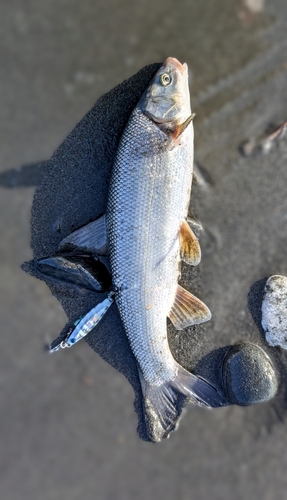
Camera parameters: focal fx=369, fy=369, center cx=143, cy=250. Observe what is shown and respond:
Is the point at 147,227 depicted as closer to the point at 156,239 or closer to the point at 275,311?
the point at 156,239

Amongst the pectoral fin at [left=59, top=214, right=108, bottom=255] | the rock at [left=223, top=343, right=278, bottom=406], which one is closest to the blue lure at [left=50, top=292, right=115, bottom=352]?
the pectoral fin at [left=59, top=214, right=108, bottom=255]

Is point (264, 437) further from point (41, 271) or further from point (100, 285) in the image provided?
point (41, 271)

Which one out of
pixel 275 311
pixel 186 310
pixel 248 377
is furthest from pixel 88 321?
pixel 275 311

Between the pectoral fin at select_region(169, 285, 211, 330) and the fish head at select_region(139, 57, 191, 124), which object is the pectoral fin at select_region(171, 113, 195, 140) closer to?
the fish head at select_region(139, 57, 191, 124)

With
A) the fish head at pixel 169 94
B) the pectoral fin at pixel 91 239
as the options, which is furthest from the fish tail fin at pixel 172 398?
the fish head at pixel 169 94

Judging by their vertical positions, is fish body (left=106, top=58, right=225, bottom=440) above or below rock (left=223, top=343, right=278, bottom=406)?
above

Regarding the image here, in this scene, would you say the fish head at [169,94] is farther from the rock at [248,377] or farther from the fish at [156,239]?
the rock at [248,377]

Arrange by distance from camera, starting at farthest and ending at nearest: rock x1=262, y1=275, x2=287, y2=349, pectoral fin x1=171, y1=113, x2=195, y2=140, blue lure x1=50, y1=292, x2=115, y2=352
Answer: rock x1=262, y1=275, x2=287, y2=349, blue lure x1=50, y1=292, x2=115, y2=352, pectoral fin x1=171, y1=113, x2=195, y2=140
